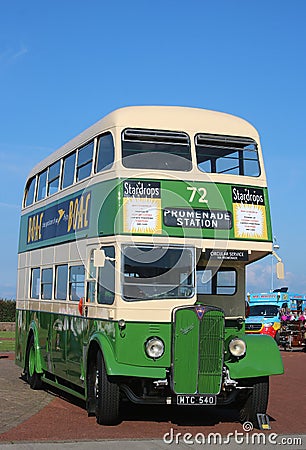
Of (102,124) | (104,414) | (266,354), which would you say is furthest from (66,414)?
(102,124)

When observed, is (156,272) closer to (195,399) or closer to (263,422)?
(195,399)

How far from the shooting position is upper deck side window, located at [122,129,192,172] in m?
12.5

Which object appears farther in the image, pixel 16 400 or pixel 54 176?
pixel 54 176

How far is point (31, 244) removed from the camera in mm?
18500

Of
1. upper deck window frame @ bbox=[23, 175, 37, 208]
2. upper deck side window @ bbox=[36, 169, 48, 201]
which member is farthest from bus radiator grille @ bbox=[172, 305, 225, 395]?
upper deck window frame @ bbox=[23, 175, 37, 208]

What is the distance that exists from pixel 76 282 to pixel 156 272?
8.44ft

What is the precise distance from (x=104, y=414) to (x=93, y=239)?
114 inches

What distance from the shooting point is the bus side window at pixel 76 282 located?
548 inches

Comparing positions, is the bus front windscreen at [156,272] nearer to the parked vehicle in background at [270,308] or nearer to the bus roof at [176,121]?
the bus roof at [176,121]

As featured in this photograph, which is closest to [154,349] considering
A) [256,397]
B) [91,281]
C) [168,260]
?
[168,260]

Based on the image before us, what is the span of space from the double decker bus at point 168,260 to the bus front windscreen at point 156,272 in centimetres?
2

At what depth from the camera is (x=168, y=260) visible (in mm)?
12320

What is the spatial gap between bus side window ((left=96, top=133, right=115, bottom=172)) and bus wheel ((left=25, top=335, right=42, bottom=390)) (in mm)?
6164

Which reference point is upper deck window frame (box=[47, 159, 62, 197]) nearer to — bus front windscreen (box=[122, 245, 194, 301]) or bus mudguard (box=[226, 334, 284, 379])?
bus front windscreen (box=[122, 245, 194, 301])
